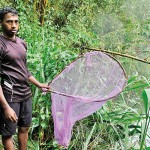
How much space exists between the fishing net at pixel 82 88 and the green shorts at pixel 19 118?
0.24 meters

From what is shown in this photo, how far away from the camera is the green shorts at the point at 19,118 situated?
7.63ft

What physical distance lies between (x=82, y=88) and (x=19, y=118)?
2.01 ft

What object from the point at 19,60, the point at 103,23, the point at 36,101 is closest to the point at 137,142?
the point at 36,101

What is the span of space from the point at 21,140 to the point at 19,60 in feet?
2.21

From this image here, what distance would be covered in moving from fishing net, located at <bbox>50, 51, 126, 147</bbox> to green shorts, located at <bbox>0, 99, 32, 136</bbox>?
9.6 inches

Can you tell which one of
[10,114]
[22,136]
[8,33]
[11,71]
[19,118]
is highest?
[8,33]

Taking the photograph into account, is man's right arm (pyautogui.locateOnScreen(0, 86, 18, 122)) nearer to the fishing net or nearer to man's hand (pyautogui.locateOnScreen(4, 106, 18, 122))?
man's hand (pyautogui.locateOnScreen(4, 106, 18, 122))

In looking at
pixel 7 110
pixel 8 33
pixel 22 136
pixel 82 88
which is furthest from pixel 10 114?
pixel 82 88

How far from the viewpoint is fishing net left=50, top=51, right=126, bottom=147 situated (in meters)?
2.53

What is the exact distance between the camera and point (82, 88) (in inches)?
109

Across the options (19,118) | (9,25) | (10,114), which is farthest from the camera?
(19,118)

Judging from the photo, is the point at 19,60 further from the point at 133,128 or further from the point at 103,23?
the point at 103,23

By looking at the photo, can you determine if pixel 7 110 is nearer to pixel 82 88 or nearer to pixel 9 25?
pixel 9 25

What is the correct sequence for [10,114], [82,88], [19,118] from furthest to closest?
[82,88], [19,118], [10,114]
